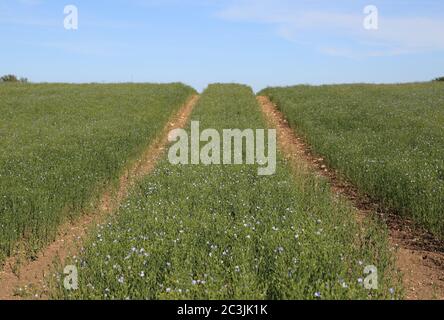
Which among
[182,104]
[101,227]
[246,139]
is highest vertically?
[182,104]

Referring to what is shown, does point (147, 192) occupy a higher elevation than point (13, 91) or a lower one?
lower

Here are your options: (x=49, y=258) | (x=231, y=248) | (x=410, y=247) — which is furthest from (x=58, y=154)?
(x=410, y=247)

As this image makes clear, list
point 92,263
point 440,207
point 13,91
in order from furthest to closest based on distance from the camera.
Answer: point 13,91 → point 440,207 → point 92,263

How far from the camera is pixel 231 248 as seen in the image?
22.2 ft

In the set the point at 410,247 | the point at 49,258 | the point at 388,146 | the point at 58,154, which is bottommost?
the point at 49,258

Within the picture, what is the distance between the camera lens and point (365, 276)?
18.6 feet

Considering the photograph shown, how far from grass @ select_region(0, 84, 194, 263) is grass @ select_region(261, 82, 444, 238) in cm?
654

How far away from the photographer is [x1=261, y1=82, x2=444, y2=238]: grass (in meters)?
9.52

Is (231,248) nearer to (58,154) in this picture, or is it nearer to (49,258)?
(49,258)

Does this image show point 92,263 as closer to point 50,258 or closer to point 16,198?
point 50,258

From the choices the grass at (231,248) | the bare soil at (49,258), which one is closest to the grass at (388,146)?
the grass at (231,248)

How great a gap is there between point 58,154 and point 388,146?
402 inches
